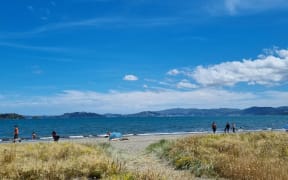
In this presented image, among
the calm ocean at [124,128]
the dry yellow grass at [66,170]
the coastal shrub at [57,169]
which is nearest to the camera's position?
the dry yellow grass at [66,170]

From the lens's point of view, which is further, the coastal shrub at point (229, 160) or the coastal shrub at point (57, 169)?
the coastal shrub at point (57, 169)

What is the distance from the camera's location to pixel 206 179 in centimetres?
1257

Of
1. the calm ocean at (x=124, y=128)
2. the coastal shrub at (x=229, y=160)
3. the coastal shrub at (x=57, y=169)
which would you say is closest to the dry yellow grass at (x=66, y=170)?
the coastal shrub at (x=57, y=169)

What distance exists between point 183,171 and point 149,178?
3753 mm

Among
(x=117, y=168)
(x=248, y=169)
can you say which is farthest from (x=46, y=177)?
(x=248, y=169)

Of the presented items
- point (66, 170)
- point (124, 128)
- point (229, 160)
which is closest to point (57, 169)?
point (66, 170)

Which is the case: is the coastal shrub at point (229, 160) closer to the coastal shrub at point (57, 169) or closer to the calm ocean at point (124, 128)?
the coastal shrub at point (57, 169)

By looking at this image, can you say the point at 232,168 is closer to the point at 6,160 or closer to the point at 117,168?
the point at 117,168

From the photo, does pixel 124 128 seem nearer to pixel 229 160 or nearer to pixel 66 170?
pixel 229 160

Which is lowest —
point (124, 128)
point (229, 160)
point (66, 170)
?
point (66, 170)

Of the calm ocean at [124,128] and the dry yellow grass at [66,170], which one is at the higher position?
the calm ocean at [124,128]

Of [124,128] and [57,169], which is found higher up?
[124,128]

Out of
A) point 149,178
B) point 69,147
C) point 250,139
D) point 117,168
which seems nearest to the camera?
point 149,178

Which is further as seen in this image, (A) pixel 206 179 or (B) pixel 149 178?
A: (A) pixel 206 179
